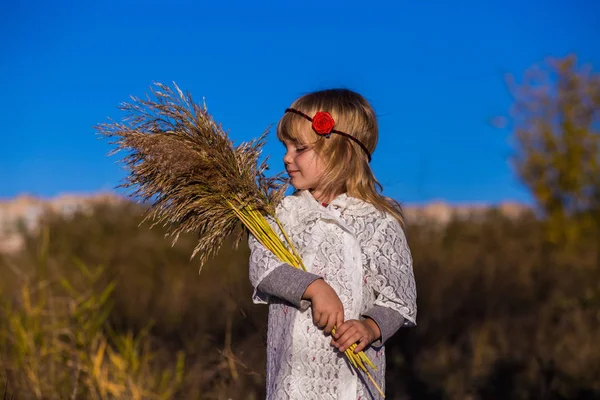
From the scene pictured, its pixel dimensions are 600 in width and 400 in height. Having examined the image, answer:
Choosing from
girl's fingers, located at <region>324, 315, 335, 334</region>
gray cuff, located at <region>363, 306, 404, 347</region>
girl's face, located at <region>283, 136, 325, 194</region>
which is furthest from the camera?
girl's face, located at <region>283, 136, 325, 194</region>

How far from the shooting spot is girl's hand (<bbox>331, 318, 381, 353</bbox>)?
256 cm

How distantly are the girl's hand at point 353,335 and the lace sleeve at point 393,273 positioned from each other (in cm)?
16

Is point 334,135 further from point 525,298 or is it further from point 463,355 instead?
point 525,298

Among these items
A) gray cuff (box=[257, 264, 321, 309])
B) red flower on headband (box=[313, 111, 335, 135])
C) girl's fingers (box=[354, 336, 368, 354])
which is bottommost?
girl's fingers (box=[354, 336, 368, 354])

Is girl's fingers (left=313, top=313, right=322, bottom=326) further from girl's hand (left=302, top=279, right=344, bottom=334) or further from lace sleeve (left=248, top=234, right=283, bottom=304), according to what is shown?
lace sleeve (left=248, top=234, right=283, bottom=304)

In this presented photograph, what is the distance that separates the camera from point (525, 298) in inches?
379

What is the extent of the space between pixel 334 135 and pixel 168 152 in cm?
62

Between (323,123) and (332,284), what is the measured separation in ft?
1.89

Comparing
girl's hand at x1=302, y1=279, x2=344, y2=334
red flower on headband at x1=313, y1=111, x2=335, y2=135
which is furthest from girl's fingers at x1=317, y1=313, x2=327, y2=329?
red flower on headband at x1=313, y1=111, x2=335, y2=135

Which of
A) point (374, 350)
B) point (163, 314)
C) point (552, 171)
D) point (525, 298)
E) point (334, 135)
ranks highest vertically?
point (552, 171)

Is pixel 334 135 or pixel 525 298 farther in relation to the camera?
pixel 525 298

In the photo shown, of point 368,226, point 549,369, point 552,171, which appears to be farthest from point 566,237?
point 368,226

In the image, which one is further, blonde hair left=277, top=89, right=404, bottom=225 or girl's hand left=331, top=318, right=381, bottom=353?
blonde hair left=277, top=89, right=404, bottom=225

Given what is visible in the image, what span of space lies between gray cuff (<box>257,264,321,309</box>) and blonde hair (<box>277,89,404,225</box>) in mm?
382
